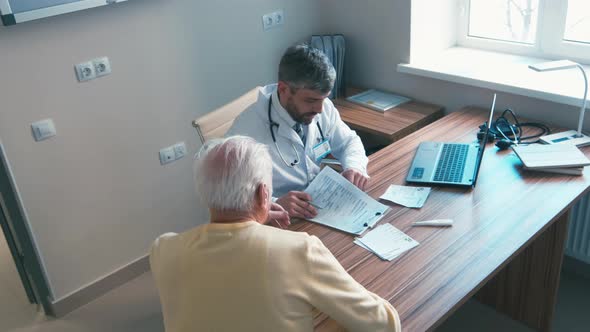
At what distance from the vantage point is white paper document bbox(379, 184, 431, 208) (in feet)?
6.46

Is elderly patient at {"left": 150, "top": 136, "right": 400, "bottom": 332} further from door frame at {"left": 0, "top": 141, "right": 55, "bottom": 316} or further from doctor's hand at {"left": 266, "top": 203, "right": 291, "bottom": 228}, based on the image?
door frame at {"left": 0, "top": 141, "right": 55, "bottom": 316}

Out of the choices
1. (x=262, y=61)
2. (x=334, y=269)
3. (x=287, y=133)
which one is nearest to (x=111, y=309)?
(x=287, y=133)

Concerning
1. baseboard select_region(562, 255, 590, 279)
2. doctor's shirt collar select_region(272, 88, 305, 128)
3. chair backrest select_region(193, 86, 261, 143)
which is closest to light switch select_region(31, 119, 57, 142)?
chair backrest select_region(193, 86, 261, 143)

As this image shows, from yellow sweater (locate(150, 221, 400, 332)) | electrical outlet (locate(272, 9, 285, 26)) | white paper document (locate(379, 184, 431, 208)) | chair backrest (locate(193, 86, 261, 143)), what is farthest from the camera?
electrical outlet (locate(272, 9, 285, 26))

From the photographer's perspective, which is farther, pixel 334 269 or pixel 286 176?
pixel 286 176

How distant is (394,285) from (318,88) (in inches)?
31.9

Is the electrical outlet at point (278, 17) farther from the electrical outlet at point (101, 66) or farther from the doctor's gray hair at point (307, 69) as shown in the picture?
the doctor's gray hair at point (307, 69)

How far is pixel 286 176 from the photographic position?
2234 mm

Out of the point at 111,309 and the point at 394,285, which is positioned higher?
the point at 394,285

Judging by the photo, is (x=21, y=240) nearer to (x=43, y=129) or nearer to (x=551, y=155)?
(x=43, y=129)

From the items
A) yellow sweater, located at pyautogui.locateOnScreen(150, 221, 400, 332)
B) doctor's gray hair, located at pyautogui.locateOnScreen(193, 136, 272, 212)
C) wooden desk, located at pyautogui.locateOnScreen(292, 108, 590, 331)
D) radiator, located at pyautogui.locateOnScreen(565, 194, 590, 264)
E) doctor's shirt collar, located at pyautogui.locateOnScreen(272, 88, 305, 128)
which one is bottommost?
radiator, located at pyautogui.locateOnScreen(565, 194, 590, 264)

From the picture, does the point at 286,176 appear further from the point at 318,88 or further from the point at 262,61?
the point at 262,61

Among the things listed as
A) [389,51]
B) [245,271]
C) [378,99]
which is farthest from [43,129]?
[389,51]

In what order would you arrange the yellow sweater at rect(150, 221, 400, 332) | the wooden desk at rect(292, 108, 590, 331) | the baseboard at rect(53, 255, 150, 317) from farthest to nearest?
1. the baseboard at rect(53, 255, 150, 317)
2. the wooden desk at rect(292, 108, 590, 331)
3. the yellow sweater at rect(150, 221, 400, 332)
